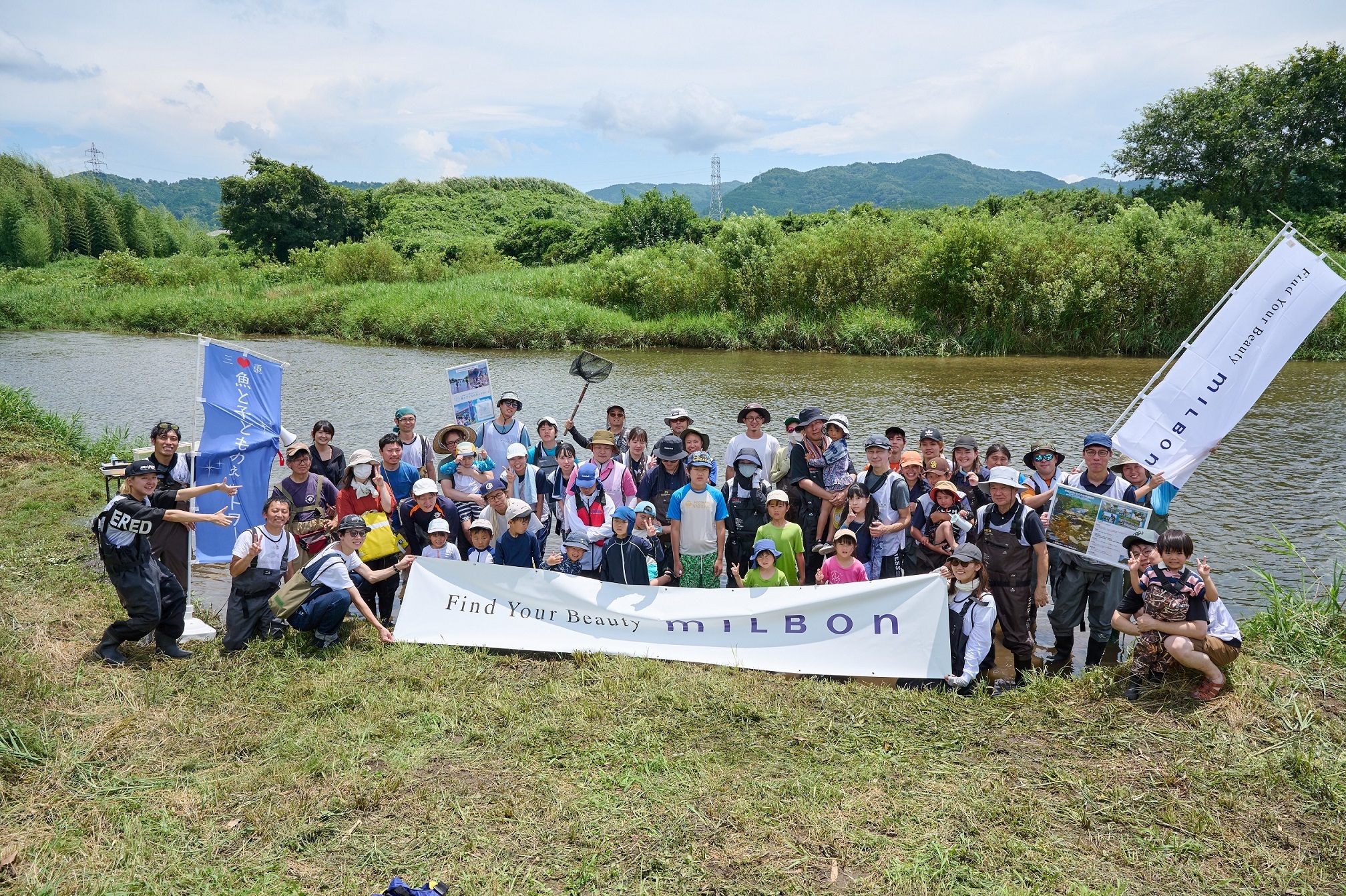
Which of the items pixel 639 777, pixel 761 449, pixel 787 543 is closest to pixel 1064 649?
pixel 787 543

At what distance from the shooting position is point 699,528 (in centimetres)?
780

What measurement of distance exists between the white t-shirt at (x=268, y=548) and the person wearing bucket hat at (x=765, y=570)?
409 centimetres

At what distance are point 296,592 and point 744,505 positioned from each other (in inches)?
163

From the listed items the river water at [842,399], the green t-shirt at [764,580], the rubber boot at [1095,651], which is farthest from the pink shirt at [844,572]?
the river water at [842,399]

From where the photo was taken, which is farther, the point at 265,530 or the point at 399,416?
the point at 399,416

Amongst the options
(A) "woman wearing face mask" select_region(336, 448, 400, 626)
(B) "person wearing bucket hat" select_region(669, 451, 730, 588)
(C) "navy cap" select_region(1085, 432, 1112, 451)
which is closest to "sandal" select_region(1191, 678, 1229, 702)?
(C) "navy cap" select_region(1085, 432, 1112, 451)

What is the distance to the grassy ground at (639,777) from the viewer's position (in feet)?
14.7

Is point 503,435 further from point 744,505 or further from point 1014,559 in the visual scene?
point 1014,559

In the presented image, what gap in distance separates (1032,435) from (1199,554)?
6136 millimetres

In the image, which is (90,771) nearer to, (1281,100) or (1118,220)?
(1118,220)

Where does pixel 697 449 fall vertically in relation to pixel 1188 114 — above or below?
below

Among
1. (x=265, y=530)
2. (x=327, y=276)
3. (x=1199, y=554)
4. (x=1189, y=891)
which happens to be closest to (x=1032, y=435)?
(x=1199, y=554)

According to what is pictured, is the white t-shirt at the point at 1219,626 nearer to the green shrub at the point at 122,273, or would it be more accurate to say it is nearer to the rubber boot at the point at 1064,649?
the rubber boot at the point at 1064,649

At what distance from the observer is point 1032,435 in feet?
53.6
